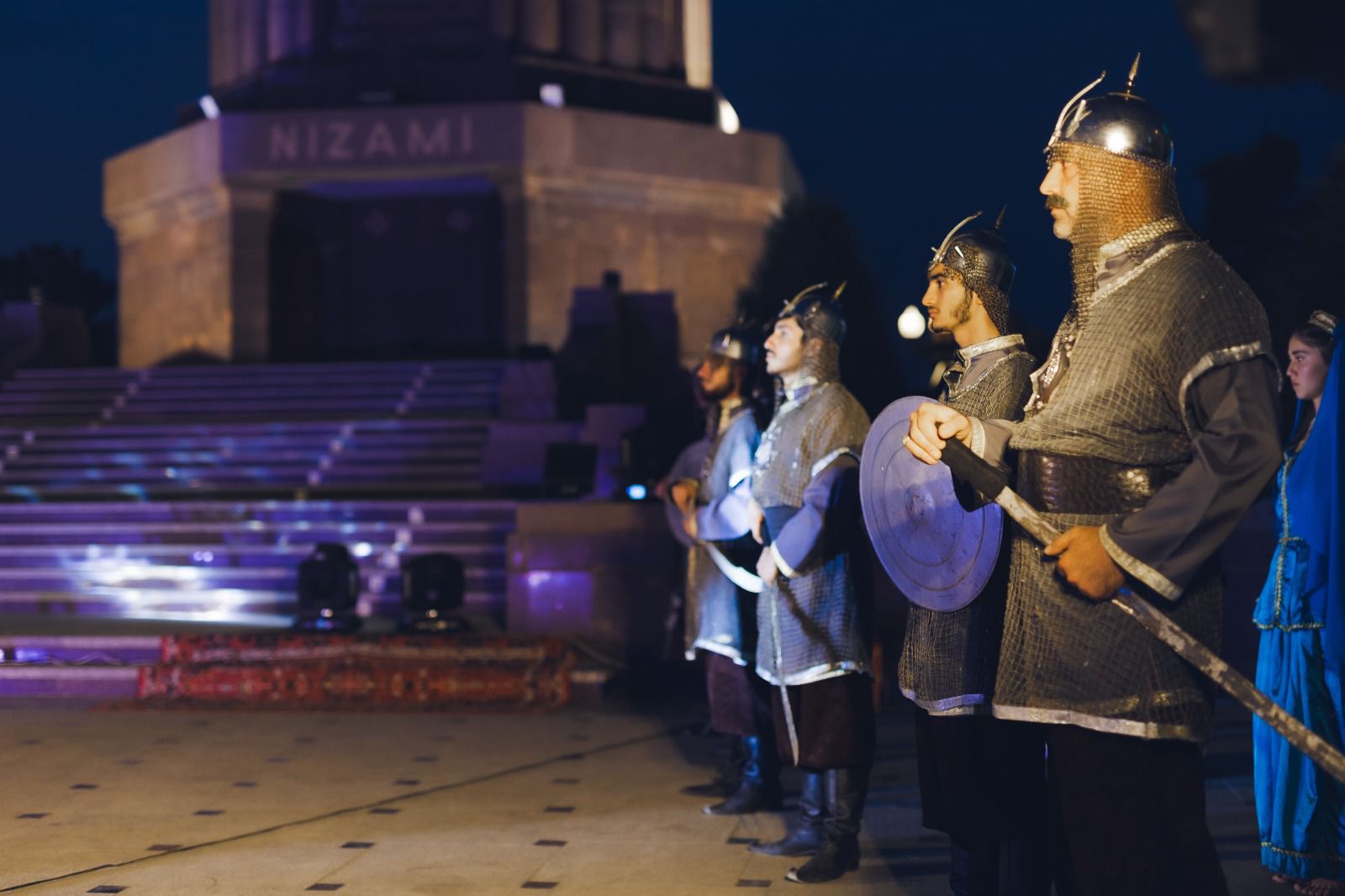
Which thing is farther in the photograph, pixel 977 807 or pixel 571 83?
pixel 571 83

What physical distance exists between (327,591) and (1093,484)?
9.29m

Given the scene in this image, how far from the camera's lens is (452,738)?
30.2ft

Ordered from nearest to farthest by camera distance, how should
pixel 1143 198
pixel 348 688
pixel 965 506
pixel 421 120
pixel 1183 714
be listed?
pixel 1183 714 → pixel 1143 198 → pixel 965 506 → pixel 348 688 → pixel 421 120

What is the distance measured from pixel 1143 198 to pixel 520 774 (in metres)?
5.38

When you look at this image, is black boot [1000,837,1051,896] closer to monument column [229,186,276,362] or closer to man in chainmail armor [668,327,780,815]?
man in chainmail armor [668,327,780,815]

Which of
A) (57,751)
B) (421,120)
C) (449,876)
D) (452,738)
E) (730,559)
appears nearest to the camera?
(449,876)

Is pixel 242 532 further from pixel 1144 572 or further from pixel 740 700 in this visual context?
pixel 1144 572

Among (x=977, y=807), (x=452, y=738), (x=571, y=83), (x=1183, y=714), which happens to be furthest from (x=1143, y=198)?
(x=571, y=83)

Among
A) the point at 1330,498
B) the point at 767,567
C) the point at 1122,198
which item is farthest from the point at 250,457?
the point at 1122,198

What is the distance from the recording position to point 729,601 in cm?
689

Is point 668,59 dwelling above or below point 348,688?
above

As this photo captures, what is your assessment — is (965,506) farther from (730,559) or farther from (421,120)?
(421,120)

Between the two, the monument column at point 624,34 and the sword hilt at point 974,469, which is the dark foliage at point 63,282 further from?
the sword hilt at point 974,469

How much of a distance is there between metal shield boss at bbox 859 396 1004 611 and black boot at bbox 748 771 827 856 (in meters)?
2.12
